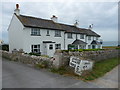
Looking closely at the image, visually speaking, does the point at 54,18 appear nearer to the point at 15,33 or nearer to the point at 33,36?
the point at 33,36

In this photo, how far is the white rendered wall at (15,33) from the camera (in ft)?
54.9

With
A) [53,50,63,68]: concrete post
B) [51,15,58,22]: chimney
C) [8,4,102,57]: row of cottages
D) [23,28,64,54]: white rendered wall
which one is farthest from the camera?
[51,15,58,22]: chimney

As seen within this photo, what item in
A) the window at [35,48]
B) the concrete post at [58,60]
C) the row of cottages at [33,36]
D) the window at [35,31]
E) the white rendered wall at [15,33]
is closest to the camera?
the concrete post at [58,60]

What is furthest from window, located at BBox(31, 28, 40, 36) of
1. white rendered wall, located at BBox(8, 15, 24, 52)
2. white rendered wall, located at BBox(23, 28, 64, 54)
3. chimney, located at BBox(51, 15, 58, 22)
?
chimney, located at BBox(51, 15, 58, 22)

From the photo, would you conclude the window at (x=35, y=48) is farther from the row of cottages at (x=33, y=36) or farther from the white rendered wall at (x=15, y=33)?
the white rendered wall at (x=15, y=33)

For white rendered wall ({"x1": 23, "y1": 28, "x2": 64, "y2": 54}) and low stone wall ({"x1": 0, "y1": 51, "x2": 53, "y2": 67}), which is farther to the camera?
white rendered wall ({"x1": 23, "y1": 28, "x2": 64, "y2": 54})

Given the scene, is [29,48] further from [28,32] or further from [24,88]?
[24,88]

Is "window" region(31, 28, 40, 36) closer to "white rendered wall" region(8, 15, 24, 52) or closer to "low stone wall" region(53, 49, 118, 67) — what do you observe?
"white rendered wall" region(8, 15, 24, 52)

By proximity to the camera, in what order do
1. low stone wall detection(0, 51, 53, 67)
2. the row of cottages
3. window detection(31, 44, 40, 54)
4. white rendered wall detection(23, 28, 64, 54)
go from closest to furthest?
low stone wall detection(0, 51, 53, 67) → white rendered wall detection(23, 28, 64, 54) → the row of cottages → window detection(31, 44, 40, 54)

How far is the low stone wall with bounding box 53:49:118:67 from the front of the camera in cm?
880

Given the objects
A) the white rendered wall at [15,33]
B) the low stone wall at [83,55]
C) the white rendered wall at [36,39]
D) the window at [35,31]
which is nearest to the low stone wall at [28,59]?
the low stone wall at [83,55]

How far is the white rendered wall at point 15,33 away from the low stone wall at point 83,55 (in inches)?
386

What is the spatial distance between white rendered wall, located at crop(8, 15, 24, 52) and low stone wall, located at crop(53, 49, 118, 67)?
9803 millimetres

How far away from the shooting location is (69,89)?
5508 millimetres
